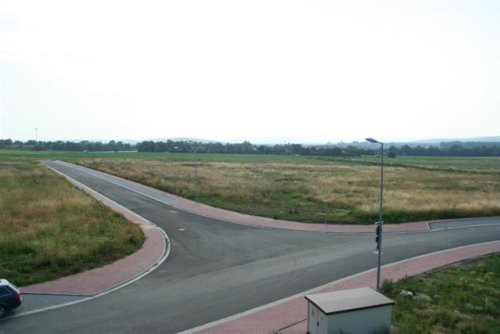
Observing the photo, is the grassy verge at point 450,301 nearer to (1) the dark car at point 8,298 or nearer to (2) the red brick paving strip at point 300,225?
(2) the red brick paving strip at point 300,225

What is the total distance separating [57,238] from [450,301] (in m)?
18.3

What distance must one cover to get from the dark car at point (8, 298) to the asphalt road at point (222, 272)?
1.27 feet

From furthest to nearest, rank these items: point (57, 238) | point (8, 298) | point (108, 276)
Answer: point (57, 238), point (108, 276), point (8, 298)

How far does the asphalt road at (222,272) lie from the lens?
1287 cm

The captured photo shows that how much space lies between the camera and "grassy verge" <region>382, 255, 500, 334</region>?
12250mm

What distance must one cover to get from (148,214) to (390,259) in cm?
1909

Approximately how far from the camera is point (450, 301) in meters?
14.2

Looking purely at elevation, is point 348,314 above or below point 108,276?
above

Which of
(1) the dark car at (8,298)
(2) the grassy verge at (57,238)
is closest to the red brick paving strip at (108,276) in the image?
(2) the grassy verge at (57,238)

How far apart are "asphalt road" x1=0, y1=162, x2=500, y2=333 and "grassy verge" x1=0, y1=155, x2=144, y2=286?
3024mm

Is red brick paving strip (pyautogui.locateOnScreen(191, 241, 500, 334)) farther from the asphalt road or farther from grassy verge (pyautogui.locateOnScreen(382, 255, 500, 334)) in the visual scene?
grassy verge (pyautogui.locateOnScreen(382, 255, 500, 334))

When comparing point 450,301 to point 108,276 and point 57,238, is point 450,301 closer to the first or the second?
point 108,276

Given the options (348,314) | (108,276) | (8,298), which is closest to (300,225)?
(108,276)

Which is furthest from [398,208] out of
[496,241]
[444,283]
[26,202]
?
[26,202]
